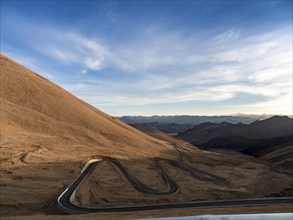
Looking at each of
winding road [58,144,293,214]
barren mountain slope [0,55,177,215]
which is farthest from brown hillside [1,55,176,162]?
winding road [58,144,293,214]

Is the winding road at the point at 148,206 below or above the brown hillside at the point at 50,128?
below

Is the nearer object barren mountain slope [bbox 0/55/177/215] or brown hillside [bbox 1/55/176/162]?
barren mountain slope [bbox 0/55/177/215]

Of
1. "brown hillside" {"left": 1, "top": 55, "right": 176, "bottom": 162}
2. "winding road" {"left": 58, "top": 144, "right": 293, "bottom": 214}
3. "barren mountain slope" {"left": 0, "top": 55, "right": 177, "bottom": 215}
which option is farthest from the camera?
"brown hillside" {"left": 1, "top": 55, "right": 176, "bottom": 162}

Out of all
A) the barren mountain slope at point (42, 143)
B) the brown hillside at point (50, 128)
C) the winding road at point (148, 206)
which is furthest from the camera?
the brown hillside at point (50, 128)

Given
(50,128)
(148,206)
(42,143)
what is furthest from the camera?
(50,128)

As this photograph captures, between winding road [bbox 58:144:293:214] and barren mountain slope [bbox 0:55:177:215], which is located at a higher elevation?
barren mountain slope [bbox 0:55:177:215]

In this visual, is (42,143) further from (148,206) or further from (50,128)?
(148,206)

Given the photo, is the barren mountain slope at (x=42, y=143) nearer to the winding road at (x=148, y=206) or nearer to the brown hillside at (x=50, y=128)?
the brown hillside at (x=50, y=128)

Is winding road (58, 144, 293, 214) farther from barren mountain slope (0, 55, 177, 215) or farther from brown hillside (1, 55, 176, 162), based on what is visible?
brown hillside (1, 55, 176, 162)

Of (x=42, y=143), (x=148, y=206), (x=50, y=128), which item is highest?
(x=50, y=128)

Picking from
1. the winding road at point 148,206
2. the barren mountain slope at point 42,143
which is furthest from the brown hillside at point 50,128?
the winding road at point 148,206

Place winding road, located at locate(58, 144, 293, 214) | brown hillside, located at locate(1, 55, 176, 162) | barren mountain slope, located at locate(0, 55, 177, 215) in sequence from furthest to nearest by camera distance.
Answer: brown hillside, located at locate(1, 55, 176, 162) → barren mountain slope, located at locate(0, 55, 177, 215) → winding road, located at locate(58, 144, 293, 214)

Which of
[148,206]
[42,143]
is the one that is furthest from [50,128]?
[148,206]

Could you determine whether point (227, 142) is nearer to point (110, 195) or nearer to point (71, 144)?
point (71, 144)
